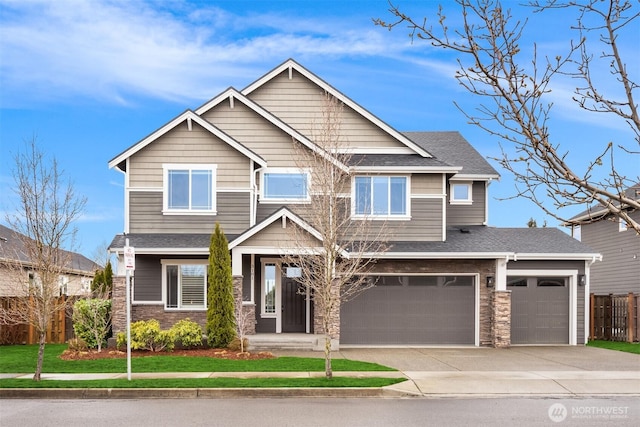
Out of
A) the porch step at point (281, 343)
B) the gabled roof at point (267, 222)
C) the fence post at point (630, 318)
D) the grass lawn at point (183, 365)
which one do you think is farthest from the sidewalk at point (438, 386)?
the fence post at point (630, 318)

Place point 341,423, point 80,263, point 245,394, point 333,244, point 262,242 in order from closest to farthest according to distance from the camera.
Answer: point 341,423 → point 245,394 → point 333,244 → point 262,242 → point 80,263

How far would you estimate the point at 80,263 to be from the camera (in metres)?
48.7

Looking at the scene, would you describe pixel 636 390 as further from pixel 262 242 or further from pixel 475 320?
pixel 262 242

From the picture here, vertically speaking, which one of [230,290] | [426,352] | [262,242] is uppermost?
[262,242]

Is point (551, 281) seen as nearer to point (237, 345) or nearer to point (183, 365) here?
point (237, 345)

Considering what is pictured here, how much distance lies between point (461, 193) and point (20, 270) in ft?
57.5

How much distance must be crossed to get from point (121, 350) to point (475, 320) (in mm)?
12166

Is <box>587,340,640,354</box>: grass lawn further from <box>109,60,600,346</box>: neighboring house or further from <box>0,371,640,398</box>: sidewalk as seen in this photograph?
<box>0,371,640,398</box>: sidewalk

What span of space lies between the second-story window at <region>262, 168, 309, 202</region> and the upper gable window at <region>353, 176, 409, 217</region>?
2093 millimetres

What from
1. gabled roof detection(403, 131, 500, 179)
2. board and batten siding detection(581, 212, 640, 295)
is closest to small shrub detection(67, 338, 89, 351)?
gabled roof detection(403, 131, 500, 179)

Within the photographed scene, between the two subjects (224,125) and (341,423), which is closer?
(341,423)

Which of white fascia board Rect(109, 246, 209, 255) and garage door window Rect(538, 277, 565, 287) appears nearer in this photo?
white fascia board Rect(109, 246, 209, 255)

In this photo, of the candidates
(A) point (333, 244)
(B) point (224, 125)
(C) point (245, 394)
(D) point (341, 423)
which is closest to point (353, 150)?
(B) point (224, 125)

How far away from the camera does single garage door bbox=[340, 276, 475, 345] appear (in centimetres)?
2480
